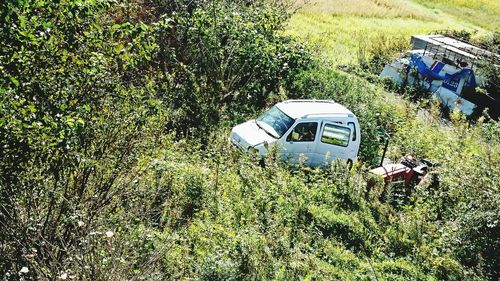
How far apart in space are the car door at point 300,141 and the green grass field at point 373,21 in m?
12.2

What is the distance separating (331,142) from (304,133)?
34.0 inches

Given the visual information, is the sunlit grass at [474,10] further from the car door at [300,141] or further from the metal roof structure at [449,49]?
the car door at [300,141]

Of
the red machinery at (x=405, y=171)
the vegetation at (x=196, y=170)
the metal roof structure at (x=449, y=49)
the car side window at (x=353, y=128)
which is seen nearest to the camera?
the vegetation at (x=196, y=170)

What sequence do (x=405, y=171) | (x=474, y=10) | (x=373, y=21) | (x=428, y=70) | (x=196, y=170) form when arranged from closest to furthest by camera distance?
(x=196, y=170), (x=405, y=171), (x=428, y=70), (x=373, y=21), (x=474, y=10)

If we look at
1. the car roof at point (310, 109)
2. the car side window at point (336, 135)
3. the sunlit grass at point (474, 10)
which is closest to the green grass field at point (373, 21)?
the sunlit grass at point (474, 10)

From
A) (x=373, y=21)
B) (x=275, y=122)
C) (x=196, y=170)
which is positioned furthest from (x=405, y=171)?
(x=373, y=21)

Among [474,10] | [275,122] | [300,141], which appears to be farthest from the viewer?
[474,10]

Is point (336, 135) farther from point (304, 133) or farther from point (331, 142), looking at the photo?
point (304, 133)

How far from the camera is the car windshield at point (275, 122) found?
14094 millimetres

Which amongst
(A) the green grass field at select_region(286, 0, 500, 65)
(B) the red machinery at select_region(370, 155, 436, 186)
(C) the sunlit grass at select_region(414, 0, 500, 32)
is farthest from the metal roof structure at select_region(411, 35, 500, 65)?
(C) the sunlit grass at select_region(414, 0, 500, 32)

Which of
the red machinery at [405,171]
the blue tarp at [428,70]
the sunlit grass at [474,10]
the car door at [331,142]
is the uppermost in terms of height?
the car door at [331,142]

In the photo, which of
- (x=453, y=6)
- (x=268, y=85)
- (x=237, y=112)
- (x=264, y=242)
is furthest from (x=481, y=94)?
(x=453, y=6)

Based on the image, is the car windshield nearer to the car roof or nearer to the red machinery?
the car roof

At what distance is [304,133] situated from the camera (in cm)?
1423
